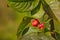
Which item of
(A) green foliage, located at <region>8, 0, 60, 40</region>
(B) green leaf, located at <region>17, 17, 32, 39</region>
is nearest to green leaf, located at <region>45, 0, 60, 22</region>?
(A) green foliage, located at <region>8, 0, 60, 40</region>

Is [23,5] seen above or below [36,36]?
above

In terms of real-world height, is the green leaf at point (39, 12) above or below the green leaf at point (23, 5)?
below

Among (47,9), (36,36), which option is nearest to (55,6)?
(47,9)

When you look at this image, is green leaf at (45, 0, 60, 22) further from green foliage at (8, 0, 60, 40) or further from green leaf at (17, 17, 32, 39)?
green leaf at (17, 17, 32, 39)

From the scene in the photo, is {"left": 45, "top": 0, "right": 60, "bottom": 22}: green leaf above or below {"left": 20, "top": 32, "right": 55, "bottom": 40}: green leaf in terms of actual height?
above

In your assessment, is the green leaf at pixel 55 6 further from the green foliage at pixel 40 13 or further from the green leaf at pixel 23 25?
the green leaf at pixel 23 25

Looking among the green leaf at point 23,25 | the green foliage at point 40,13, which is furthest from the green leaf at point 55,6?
the green leaf at point 23,25

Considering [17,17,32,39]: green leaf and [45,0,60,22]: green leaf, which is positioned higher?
[45,0,60,22]: green leaf

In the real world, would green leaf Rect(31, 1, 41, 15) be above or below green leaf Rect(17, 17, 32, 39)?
above

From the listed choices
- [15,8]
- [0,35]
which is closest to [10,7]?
[15,8]

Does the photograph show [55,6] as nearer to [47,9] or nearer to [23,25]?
[47,9]

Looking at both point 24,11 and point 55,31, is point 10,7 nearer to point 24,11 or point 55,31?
point 24,11
